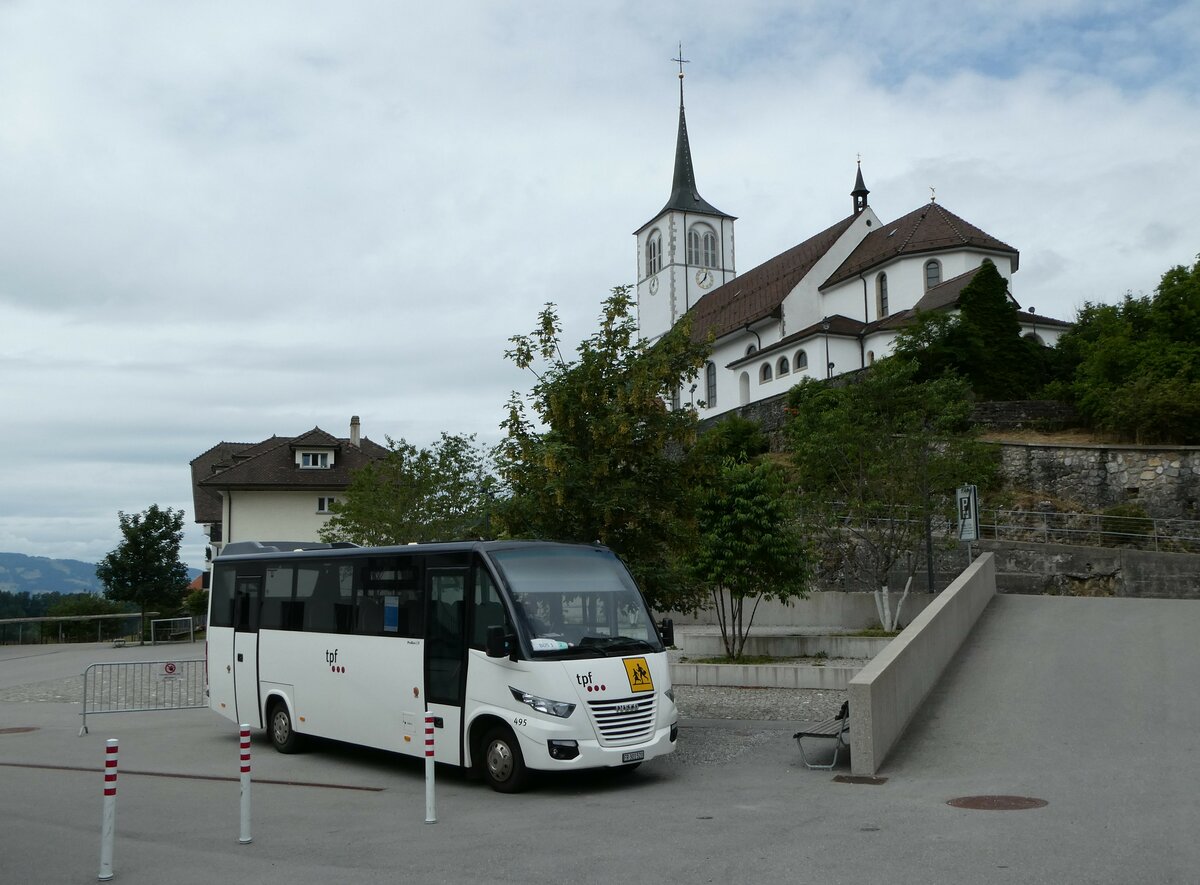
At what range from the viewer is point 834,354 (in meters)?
58.2

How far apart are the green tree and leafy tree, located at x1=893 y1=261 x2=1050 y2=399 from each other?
1192 inches

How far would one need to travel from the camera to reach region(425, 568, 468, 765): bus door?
40.1 feet

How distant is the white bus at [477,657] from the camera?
11.5 meters

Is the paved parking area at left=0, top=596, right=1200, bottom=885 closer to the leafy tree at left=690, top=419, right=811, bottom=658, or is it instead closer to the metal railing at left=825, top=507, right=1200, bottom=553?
the leafy tree at left=690, top=419, right=811, bottom=658

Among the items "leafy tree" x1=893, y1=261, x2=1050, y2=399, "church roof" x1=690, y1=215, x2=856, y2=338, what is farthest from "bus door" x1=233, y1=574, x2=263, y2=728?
"church roof" x1=690, y1=215, x2=856, y2=338

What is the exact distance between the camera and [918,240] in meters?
59.1

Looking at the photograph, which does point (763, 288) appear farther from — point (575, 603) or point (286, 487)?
point (575, 603)

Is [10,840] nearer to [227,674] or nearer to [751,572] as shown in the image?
[227,674]

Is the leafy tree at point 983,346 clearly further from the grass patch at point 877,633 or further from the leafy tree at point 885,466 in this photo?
the grass patch at point 877,633

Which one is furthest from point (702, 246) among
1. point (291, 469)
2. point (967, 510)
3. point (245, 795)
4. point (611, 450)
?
point (245, 795)

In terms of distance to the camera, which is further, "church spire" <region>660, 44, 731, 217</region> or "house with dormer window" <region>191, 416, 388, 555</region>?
"church spire" <region>660, 44, 731, 217</region>

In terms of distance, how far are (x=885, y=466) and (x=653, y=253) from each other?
6880cm

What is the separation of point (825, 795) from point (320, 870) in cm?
468

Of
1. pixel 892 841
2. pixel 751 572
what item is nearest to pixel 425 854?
pixel 892 841
